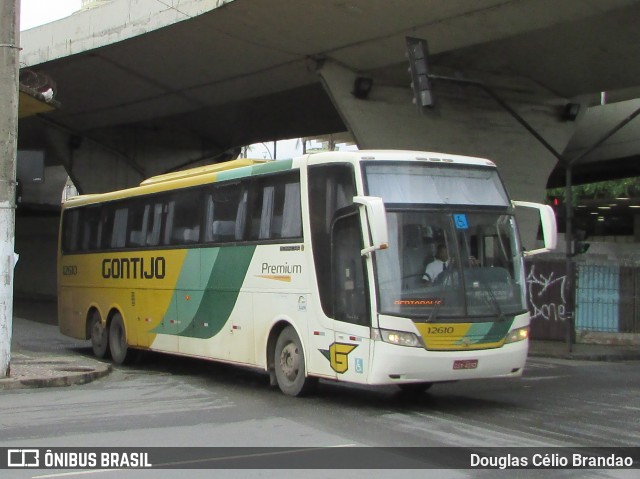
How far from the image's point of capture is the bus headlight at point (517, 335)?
438 inches

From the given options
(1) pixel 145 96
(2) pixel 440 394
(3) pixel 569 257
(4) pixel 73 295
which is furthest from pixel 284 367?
(1) pixel 145 96

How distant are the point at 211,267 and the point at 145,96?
63.4 ft

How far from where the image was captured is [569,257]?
2158 cm

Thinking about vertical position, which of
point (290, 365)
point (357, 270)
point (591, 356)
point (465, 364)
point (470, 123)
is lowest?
point (591, 356)

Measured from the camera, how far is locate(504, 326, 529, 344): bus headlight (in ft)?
36.5

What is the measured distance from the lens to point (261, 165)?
1302 cm

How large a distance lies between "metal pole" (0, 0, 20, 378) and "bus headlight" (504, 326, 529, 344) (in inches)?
282

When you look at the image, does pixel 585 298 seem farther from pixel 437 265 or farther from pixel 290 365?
pixel 437 265

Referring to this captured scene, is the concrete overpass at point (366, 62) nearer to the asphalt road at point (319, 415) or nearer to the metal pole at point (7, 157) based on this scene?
the metal pole at point (7, 157)

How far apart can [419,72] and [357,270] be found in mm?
6895

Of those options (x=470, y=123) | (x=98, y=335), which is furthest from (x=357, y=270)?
(x=470, y=123)

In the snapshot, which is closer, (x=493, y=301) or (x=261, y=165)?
(x=493, y=301)

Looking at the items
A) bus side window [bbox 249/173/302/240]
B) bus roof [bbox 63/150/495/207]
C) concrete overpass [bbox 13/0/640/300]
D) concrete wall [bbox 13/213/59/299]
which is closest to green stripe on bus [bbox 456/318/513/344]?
bus roof [bbox 63/150/495/207]

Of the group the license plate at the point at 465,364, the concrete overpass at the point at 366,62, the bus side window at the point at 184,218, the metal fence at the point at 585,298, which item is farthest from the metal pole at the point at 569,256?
the license plate at the point at 465,364
